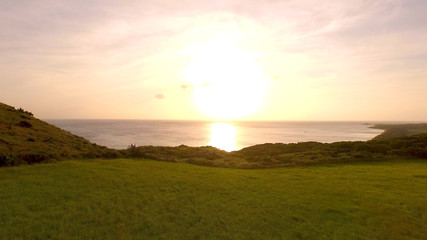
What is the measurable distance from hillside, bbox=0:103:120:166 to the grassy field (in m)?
1.82

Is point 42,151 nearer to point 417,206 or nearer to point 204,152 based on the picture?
point 204,152

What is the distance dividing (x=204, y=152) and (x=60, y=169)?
20.6m

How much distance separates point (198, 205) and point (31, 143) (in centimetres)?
1813

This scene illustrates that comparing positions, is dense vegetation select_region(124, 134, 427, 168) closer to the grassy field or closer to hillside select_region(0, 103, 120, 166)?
hillside select_region(0, 103, 120, 166)

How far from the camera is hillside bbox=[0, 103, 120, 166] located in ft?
60.0

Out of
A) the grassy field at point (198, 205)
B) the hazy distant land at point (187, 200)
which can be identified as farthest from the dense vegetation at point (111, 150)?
the grassy field at point (198, 205)

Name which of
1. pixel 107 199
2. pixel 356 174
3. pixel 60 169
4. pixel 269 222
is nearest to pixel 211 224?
pixel 269 222

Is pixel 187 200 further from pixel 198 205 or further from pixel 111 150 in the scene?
pixel 111 150

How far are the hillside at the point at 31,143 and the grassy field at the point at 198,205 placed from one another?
5.97 ft

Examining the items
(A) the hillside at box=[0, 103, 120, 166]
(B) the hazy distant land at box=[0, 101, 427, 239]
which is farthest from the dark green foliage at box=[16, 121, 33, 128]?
(B) the hazy distant land at box=[0, 101, 427, 239]

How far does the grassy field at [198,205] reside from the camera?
981 cm

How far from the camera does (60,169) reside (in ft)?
56.3

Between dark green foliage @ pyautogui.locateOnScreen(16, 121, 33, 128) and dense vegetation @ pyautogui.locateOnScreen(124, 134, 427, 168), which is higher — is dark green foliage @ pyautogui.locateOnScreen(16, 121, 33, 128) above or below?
above

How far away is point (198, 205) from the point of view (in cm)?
1264
